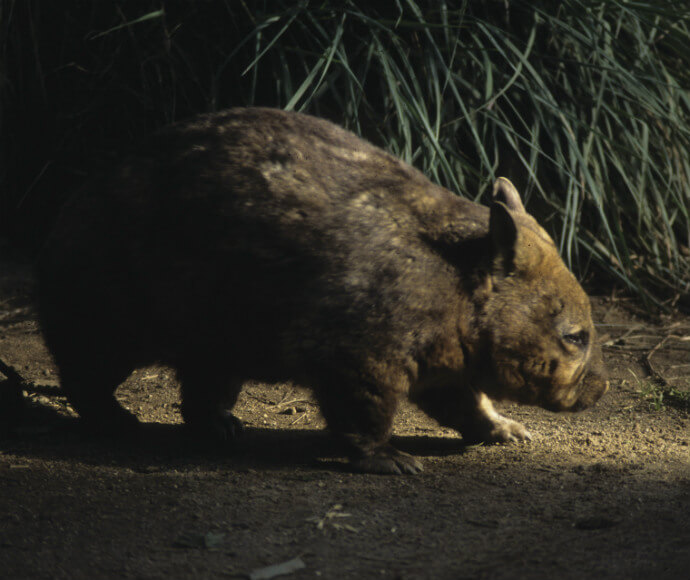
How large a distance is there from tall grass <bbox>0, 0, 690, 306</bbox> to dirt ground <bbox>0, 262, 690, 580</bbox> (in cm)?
122

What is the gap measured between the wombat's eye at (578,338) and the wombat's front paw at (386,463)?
588 millimetres

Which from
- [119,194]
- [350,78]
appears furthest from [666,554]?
[350,78]

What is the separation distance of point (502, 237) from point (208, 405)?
105 centimetres

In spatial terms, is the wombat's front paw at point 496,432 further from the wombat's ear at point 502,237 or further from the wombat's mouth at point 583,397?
the wombat's ear at point 502,237

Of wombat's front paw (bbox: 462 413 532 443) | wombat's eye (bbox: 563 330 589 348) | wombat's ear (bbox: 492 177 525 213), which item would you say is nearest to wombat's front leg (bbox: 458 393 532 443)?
wombat's front paw (bbox: 462 413 532 443)

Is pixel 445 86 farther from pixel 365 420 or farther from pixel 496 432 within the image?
pixel 365 420

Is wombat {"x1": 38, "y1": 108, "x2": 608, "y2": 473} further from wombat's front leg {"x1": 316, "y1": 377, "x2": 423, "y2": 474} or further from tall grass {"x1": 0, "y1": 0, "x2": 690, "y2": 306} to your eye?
tall grass {"x1": 0, "y1": 0, "x2": 690, "y2": 306}

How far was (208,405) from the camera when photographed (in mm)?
2969

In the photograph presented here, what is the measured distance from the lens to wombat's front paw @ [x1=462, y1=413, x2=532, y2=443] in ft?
9.64

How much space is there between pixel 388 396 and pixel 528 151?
7.26 ft

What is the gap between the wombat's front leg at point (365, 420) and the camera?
8.59ft

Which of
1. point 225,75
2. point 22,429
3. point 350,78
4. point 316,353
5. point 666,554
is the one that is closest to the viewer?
point 666,554

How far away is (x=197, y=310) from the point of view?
A: 8.87 feet

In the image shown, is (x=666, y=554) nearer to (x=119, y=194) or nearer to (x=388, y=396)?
(x=388, y=396)
